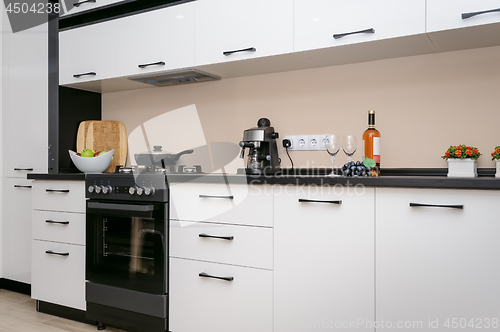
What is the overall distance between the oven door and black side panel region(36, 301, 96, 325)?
0.97 feet

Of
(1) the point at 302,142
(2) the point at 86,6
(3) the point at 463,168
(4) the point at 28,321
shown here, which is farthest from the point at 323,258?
(2) the point at 86,6

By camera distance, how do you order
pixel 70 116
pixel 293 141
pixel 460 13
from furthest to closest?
pixel 70 116, pixel 293 141, pixel 460 13

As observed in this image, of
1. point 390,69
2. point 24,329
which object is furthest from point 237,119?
point 24,329

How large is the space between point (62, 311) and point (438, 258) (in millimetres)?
2219

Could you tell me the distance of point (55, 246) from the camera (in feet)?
8.56

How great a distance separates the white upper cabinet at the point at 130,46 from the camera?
2498mm

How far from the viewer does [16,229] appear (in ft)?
10.3

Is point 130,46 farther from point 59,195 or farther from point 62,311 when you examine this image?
point 62,311

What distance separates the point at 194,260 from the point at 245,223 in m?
0.36

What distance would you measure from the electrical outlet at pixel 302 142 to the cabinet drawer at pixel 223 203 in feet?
2.13

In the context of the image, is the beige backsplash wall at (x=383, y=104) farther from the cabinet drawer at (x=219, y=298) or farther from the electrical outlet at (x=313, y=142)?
the cabinet drawer at (x=219, y=298)

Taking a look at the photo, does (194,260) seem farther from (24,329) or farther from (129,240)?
(24,329)

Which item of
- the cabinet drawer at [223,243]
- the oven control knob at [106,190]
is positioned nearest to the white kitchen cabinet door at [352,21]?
the cabinet drawer at [223,243]

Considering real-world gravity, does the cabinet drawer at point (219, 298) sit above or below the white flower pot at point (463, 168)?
below
